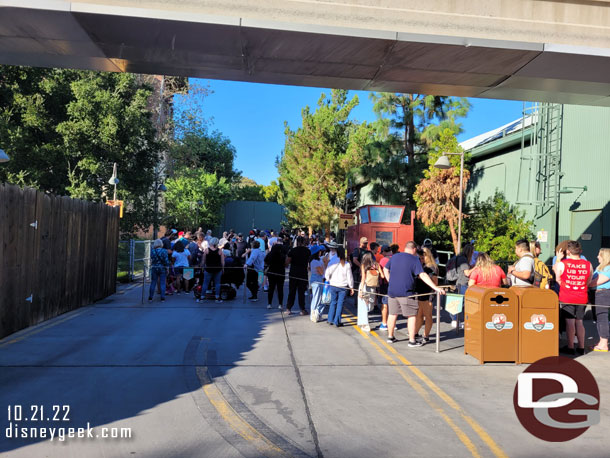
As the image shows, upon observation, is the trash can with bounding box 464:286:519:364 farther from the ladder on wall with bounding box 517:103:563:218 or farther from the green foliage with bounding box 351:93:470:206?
the green foliage with bounding box 351:93:470:206

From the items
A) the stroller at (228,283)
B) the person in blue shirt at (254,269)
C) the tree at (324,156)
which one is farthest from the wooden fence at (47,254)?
the tree at (324,156)

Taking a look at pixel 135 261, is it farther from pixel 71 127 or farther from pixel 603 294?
pixel 603 294

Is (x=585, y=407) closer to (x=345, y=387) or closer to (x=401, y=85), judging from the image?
(x=345, y=387)

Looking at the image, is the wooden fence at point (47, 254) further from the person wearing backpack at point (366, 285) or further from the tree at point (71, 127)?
the tree at point (71, 127)

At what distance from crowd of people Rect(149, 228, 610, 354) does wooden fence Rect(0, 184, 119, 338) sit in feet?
5.40

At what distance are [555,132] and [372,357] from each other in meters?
14.8

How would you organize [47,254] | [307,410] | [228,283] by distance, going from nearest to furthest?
[307,410] < [47,254] < [228,283]

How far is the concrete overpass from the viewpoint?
7801mm

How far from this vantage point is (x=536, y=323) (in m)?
8.70

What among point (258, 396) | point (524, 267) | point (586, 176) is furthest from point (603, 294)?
point (586, 176)

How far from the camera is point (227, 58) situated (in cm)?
888

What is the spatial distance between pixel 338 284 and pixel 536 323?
4446 millimetres

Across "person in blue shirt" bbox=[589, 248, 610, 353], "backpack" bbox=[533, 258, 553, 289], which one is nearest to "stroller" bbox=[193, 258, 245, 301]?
"backpack" bbox=[533, 258, 553, 289]

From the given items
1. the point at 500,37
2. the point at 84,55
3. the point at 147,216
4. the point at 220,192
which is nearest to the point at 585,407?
the point at 500,37
